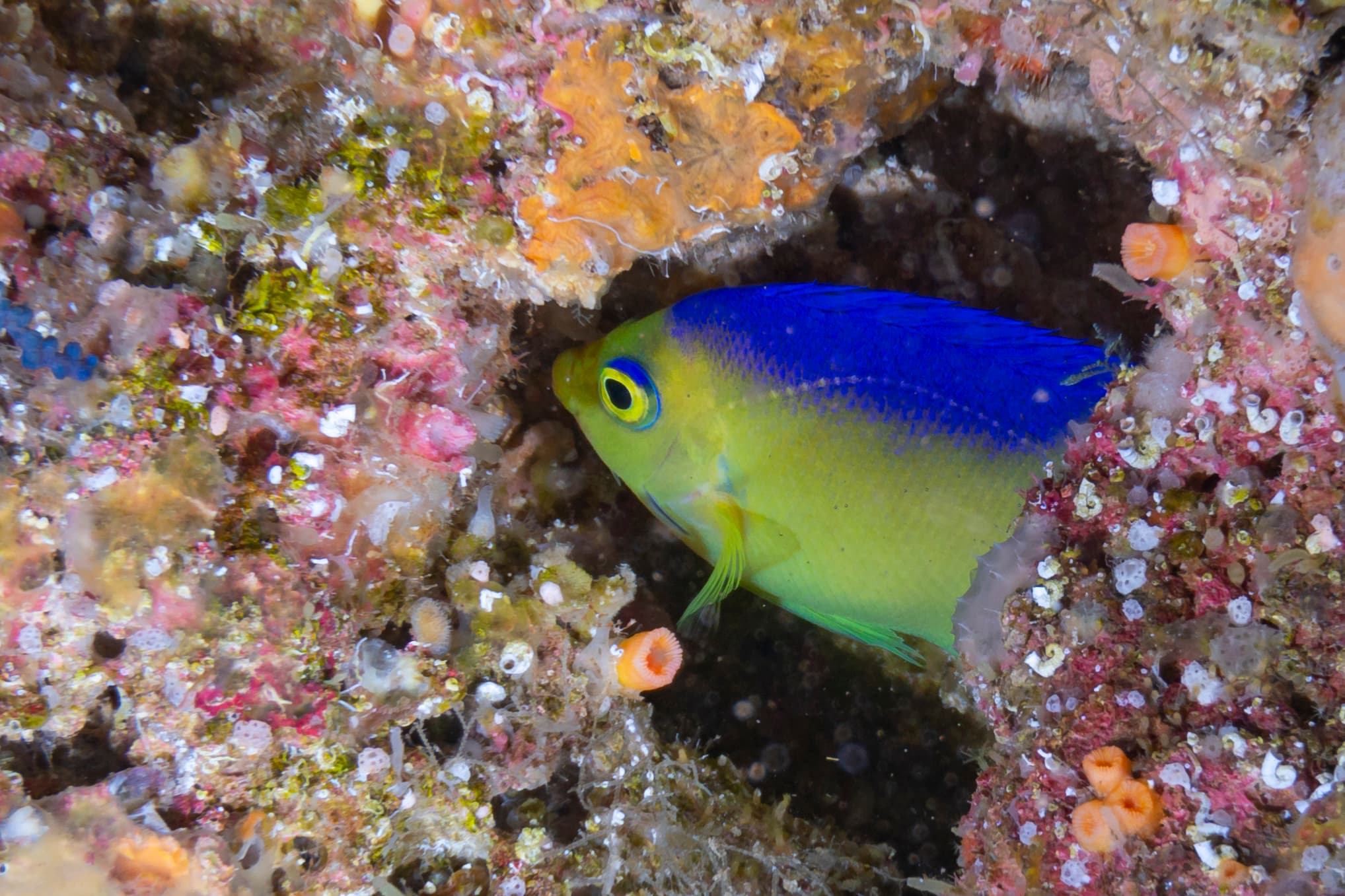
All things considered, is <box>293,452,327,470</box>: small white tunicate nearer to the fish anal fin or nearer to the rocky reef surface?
the rocky reef surface

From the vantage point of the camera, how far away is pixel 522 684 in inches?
106

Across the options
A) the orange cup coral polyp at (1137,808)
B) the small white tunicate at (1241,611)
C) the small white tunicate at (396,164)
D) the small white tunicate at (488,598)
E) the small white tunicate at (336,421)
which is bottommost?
the small white tunicate at (488,598)

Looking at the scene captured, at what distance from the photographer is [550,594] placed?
2.72 metres

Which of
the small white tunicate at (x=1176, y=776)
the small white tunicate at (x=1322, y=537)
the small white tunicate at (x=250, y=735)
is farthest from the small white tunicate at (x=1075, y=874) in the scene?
the small white tunicate at (x=250, y=735)

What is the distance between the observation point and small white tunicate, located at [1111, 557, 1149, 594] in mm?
1834

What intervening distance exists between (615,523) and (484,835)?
1722 mm

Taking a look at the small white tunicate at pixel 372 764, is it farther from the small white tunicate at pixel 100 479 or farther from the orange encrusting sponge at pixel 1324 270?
the orange encrusting sponge at pixel 1324 270

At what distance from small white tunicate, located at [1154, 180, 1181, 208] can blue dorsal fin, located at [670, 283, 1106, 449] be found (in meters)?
1.00

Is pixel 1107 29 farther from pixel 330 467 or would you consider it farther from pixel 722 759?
pixel 722 759

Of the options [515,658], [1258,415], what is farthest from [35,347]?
[1258,415]

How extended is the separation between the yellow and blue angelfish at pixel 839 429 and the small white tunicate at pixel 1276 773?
120cm

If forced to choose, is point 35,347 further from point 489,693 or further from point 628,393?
point 628,393

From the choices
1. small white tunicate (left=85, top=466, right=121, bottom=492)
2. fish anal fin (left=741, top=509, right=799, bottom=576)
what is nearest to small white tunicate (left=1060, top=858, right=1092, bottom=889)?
fish anal fin (left=741, top=509, right=799, bottom=576)

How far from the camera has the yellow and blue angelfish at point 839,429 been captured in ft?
9.04
